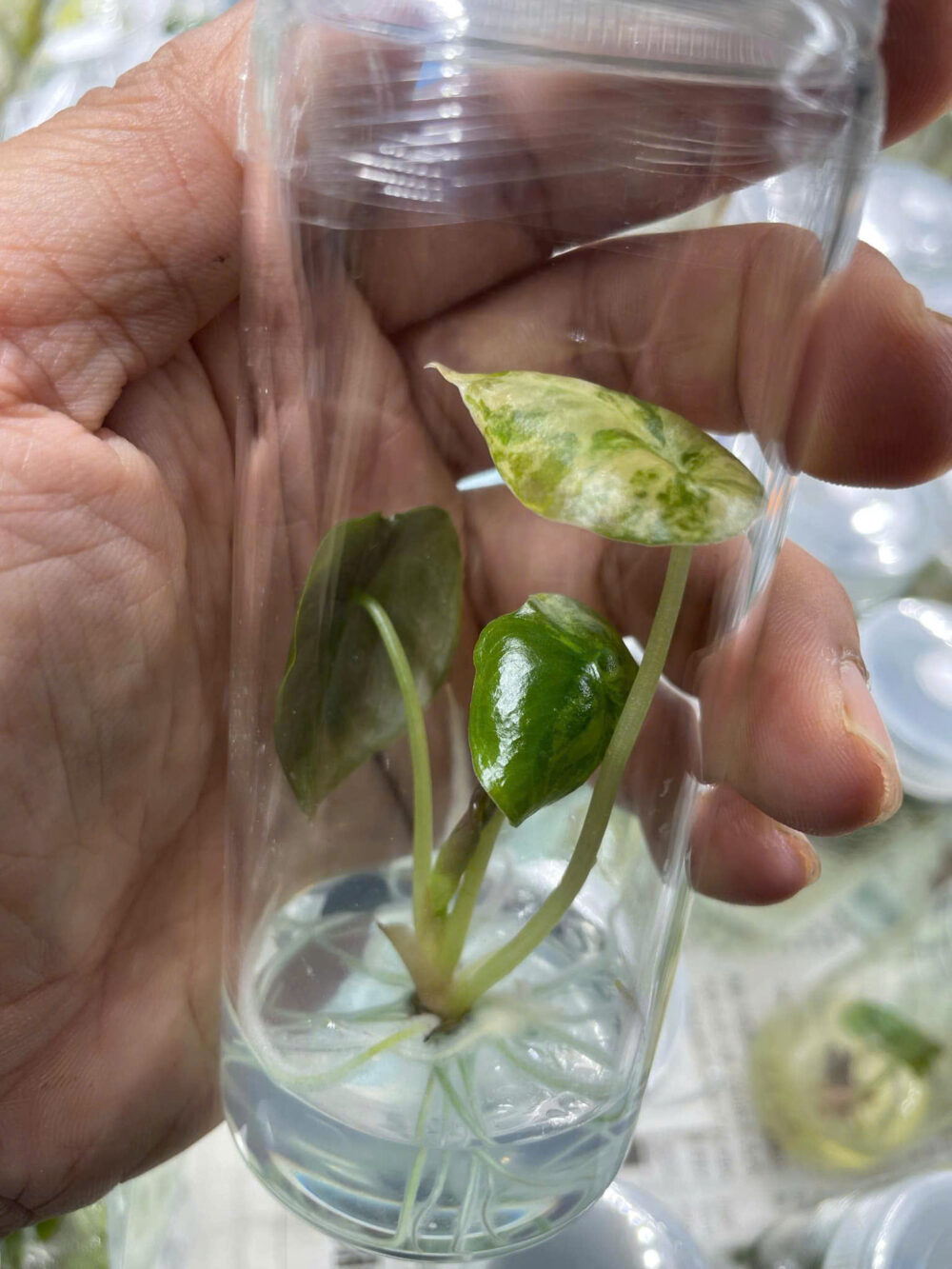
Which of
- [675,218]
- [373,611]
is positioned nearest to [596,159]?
[675,218]

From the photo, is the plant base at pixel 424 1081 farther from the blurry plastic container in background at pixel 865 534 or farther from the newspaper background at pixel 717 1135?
the blurry plastic container in background at pixel 865 534

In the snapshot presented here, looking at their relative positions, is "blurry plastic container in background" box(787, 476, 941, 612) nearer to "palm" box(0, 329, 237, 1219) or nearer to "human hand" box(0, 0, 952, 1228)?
"human hand" box(0, 0, 952, 1228)

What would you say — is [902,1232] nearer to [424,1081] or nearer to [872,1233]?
[872,1233]

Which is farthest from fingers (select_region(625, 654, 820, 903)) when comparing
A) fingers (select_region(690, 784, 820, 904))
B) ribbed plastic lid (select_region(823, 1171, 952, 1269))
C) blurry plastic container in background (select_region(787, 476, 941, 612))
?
blurry plastic container in background (select_region(787, 476, 941, 612))

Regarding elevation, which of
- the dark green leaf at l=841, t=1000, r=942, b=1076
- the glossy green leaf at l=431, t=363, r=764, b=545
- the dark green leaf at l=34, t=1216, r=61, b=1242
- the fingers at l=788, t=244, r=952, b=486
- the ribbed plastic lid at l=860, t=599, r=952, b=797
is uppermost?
the glossy green leaf at l=431, t=363, r=764, b=545

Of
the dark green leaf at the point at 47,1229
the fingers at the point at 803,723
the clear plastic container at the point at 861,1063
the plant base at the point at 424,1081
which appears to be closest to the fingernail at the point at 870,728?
the fingers at the point at 803,723
